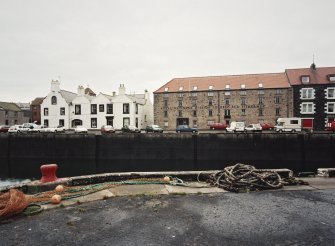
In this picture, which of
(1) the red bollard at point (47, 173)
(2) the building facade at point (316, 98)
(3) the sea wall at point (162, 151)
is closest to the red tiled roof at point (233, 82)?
(2) the building facade at point (316, 98)

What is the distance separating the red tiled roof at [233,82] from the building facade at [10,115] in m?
48.0

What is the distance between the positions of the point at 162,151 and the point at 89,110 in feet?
85.2

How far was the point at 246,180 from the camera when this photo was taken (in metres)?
8.26

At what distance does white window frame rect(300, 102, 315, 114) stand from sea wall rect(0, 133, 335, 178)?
20.5 metres

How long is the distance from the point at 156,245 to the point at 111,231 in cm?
109

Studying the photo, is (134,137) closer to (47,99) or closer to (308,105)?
(47,99)

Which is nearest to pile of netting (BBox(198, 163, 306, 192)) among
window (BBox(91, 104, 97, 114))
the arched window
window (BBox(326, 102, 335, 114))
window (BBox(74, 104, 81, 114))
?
window (BBox(91, 104, 97, 114))

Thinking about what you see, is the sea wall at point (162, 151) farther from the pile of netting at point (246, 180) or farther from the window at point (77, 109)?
the pile of netting at point (246, 180)

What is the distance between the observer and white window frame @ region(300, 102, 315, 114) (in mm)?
48438

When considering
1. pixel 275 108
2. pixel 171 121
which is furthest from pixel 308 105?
pixel 171 121

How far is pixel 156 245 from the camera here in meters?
4.41

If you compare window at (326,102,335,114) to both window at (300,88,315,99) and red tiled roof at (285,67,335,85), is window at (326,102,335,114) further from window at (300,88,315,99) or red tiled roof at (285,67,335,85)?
red tiled roof at (285,67,335,85)

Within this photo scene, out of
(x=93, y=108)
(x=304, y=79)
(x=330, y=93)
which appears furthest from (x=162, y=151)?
(x=330, y=93)

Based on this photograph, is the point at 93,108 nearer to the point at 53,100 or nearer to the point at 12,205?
the point at 53,100
